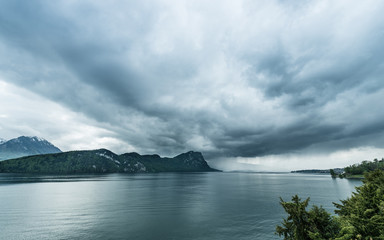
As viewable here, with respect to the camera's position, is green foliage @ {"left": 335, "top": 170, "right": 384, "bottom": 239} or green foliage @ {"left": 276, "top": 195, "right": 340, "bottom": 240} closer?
green foliage @ {"left": 335, "top": 170, "right": 384, "bottom": 239}

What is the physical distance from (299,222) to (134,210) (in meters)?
83.4

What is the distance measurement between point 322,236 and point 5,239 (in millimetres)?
83988

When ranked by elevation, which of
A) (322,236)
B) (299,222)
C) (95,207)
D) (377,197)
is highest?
(377,197)

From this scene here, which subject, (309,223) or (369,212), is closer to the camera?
(309,223)

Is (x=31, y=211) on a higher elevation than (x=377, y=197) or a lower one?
lower

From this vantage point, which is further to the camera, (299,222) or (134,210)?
(134,210)

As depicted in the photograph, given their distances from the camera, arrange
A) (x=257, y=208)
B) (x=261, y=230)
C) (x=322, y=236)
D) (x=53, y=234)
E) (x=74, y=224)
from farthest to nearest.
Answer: (x=257, y=208) → (x=74, y=224) → (x=261, y=230) → (x=53, y=234) → (x=322, y=236)

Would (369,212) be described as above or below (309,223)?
above

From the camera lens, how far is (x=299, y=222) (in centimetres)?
3325

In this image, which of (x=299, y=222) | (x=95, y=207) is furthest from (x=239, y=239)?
(x=95, y=207)

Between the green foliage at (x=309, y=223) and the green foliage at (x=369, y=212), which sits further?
the green foliage at (x=309, y=223)

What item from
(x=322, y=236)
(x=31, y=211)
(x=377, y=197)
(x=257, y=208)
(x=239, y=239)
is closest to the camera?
(x=322, y=236)

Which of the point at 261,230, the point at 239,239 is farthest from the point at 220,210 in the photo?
the point at 239,239

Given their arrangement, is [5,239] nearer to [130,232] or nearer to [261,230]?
[130,232]
